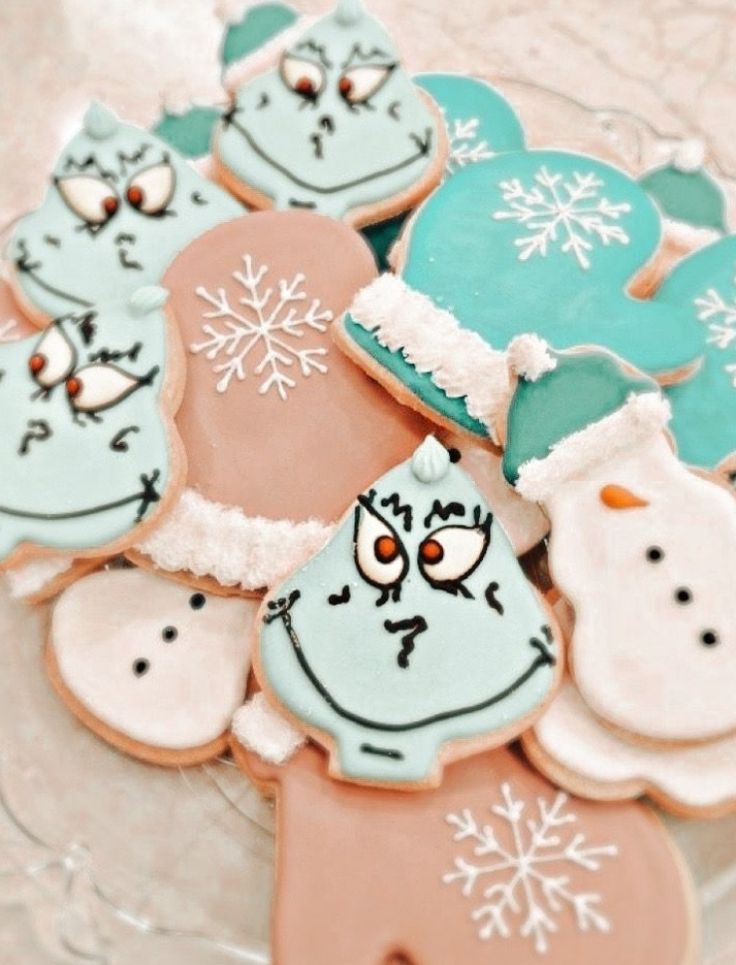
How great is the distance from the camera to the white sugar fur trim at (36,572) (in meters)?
0.95

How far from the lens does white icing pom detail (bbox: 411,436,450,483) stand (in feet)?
2.81

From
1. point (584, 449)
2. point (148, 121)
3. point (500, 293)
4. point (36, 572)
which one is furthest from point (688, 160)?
point (36, 572)

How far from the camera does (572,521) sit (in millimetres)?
863

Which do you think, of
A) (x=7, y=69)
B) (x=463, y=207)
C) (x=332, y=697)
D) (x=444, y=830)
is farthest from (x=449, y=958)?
(x=7, y=69)

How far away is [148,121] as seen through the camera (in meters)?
1.51

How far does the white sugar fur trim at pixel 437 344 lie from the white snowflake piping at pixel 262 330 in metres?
0.06

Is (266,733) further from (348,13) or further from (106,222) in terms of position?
(348,13)

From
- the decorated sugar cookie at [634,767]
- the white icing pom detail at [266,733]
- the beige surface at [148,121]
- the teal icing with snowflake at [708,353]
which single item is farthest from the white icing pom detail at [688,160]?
the white icing pom detail at [266,733]

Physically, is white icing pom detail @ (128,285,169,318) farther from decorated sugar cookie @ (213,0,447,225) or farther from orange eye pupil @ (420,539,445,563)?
orange eye pupil @ (420,539,445,563)

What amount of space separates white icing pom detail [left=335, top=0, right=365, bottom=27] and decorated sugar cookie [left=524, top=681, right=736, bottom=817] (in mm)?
770

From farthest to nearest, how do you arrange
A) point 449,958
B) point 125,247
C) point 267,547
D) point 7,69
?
point 7,69 → point 125,247 → point 267,547 → point 449,958

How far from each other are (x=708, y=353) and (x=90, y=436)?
606mm

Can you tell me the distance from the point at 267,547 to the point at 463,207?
1.31 ft

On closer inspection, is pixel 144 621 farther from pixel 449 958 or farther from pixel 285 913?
pixel 449 958
